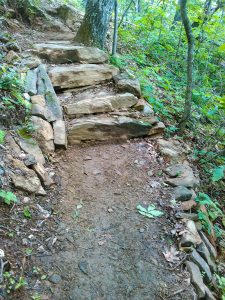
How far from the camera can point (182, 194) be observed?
4.38 m

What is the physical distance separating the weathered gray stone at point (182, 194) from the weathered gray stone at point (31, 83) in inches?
119

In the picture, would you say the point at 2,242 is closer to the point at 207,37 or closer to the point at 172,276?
the point at 172,276

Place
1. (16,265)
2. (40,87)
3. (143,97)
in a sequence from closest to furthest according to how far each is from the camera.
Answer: (16,265), (40,87), (143,97)

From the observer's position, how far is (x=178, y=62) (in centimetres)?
1044

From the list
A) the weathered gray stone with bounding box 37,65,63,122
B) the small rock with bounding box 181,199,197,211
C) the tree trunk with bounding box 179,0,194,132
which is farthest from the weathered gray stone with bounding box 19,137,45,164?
the tree trunk with bounding box 179,0,194,132

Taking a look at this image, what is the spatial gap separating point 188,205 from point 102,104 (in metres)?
2.64

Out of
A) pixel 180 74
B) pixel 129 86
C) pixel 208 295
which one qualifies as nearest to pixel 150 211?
pixel 208 295

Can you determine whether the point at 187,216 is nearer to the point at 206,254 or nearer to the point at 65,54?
the point at 206,254

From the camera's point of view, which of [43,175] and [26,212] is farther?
[43,175]

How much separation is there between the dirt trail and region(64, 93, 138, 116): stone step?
0.75 meters

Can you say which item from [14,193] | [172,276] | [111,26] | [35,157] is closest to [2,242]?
[14,193]

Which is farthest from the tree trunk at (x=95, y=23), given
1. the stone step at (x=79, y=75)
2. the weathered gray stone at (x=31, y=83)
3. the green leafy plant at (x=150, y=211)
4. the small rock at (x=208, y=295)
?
the small rock at (x=208, y=295)

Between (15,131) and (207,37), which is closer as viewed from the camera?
(15,131)

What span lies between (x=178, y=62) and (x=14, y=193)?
28.1ft
